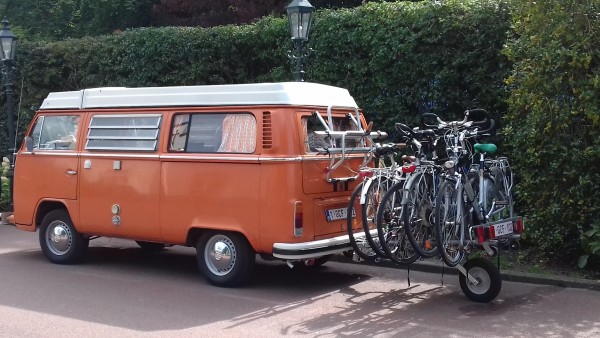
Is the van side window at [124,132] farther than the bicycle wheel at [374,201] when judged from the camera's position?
Yes

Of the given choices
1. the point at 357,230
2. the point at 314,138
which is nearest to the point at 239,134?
the point at 314,138

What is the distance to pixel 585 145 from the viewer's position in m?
9.55

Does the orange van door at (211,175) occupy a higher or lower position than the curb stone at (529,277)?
higher

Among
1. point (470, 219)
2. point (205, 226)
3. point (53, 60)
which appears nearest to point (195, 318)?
point (205, 226)

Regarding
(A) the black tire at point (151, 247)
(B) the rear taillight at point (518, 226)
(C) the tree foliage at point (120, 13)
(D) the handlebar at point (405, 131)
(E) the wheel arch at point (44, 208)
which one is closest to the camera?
(B) the rear taillight at point (518, 226)

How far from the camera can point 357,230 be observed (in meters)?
9.00

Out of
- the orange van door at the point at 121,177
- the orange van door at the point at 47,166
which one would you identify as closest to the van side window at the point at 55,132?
the orange van door at the point at 47,166

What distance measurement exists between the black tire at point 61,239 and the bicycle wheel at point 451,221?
16.8ft

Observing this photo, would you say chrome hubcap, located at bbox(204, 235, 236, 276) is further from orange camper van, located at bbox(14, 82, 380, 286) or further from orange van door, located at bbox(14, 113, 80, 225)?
orange van door, located at bbox(14, 113, 80, 225)

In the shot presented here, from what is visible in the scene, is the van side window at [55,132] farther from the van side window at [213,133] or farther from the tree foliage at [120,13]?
the tree foliage at [120,13]

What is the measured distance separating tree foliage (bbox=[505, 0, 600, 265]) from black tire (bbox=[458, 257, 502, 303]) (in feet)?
5.80

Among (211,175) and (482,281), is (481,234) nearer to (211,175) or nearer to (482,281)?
(482,281)

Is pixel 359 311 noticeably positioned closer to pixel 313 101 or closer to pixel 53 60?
pixel 313 101

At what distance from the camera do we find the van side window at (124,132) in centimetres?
972
